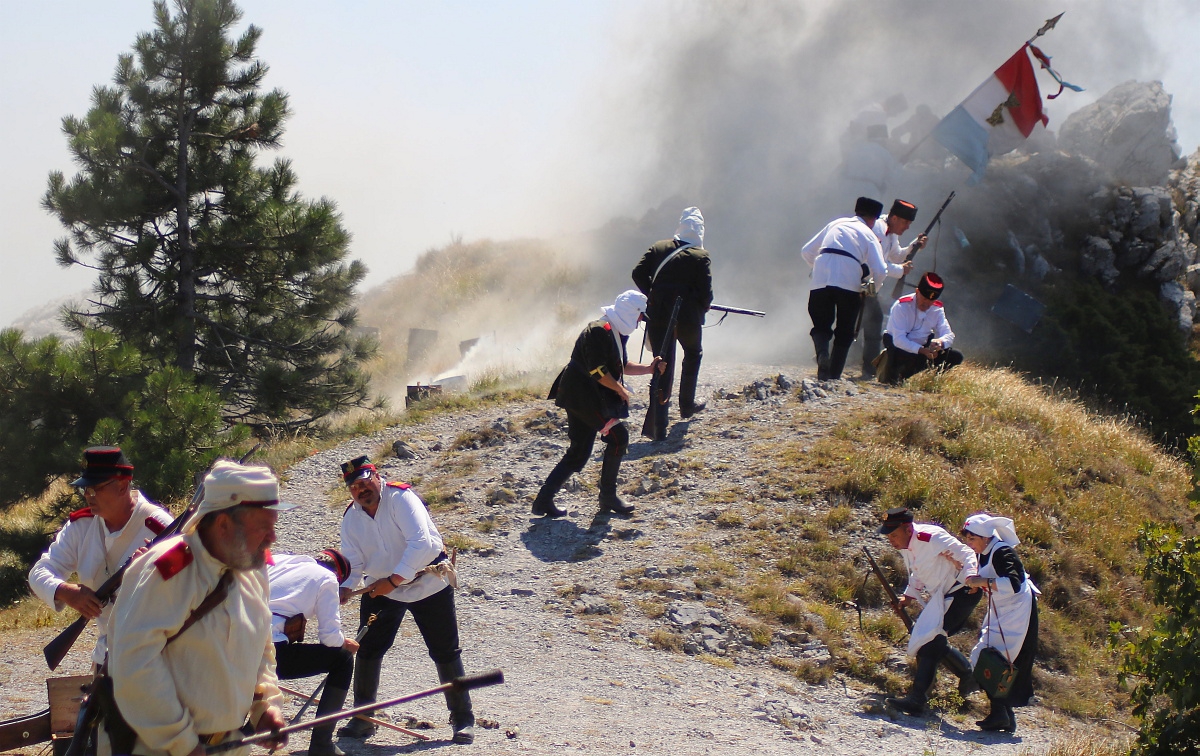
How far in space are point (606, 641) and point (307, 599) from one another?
2.90 m

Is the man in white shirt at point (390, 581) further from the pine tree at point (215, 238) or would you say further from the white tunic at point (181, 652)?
the pine tree at point (215, 238)

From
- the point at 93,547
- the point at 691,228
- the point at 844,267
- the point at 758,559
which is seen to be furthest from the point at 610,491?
the point at 93,547

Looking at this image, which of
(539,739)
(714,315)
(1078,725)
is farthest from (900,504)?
(714,315)

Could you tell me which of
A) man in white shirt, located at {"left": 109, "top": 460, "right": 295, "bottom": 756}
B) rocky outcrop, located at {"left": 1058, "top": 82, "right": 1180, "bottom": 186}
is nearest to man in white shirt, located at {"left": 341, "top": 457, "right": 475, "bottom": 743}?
man in white shirt, located at {"left": 109, "top": 460, "right": 295, "bottom": 756}

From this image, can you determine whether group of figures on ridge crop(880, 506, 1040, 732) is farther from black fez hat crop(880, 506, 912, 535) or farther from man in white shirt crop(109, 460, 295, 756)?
man in white shirt crop(109, 460, 295, 756)

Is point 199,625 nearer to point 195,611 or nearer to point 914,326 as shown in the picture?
point 195,611

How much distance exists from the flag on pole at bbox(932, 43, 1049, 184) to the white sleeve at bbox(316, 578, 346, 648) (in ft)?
65.0

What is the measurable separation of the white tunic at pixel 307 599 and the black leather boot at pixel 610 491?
4012mm

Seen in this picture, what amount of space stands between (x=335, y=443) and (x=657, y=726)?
28.2 feet

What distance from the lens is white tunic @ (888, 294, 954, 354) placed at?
435 inches

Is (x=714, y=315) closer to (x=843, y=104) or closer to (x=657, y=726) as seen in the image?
(x=843, y=104)

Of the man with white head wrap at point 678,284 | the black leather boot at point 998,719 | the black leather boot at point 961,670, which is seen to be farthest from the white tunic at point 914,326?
the black leather boot at point 998,719

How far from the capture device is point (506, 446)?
456 inches

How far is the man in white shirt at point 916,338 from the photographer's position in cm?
1099
